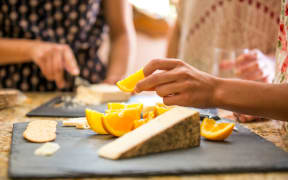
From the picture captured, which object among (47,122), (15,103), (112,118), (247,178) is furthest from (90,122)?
(15,103)

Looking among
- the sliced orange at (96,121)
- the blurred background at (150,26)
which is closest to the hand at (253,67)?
the sliced orange at (96,121)

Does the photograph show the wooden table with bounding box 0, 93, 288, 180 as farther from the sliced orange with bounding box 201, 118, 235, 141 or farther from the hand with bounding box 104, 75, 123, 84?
the hand with bounding box 104, 75, 123, 84

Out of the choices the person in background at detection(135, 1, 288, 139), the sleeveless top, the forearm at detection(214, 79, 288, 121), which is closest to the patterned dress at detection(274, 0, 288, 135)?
the person in background at detection(135, 1, 288, 139)

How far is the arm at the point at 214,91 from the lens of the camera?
0.92 metres

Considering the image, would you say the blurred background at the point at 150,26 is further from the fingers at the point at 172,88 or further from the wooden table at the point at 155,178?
the fingers at the point at 172,88

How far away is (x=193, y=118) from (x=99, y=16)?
1.57 meters

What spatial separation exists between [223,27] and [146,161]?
4.65 feet

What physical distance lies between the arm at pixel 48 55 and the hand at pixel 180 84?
2.56ft

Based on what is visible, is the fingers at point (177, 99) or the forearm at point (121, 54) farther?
the forearm at point (121, 54)

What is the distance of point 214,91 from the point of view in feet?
3.17

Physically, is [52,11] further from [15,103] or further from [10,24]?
[15,103]

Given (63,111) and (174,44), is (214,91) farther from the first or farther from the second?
(174,44)

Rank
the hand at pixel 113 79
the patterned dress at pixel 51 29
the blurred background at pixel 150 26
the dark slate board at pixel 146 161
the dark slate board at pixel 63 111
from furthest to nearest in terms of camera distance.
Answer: the blurred background at pixel 150 26
the hand at pixel 113 79
the patterned dress at pixel 51 29
the dark slate board at pixel 63 111
the dark slate board at pixel 146 161

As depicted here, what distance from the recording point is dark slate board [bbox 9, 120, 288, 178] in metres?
0.70
